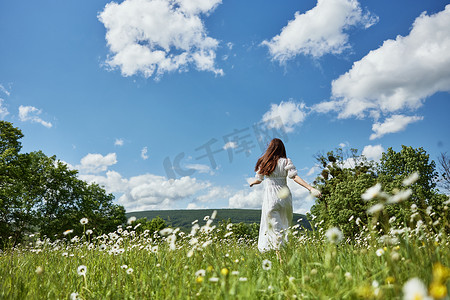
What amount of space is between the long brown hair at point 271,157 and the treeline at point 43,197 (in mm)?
21710

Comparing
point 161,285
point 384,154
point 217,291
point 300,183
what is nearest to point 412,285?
point 217,291

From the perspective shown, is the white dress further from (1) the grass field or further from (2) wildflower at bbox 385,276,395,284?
(2) wildflower at bbox 385,276,395,284

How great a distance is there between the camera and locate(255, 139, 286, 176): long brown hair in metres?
6.85

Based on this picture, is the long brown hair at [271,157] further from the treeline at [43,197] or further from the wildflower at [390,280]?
the treeline at [43,197]

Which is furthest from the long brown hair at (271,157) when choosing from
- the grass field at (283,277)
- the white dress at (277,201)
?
the grass field at (283,277)

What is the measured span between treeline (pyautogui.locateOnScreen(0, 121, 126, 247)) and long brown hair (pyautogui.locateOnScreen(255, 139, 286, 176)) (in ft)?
71.2

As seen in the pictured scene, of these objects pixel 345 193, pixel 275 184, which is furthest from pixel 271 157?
pixel 345 193

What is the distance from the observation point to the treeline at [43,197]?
77.2ft

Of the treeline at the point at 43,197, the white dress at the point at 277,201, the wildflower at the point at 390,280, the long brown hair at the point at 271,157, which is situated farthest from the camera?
the treeline at the point at 43,197

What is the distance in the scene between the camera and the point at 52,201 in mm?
33688

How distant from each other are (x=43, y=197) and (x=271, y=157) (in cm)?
3369

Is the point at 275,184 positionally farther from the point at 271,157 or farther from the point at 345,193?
the point at 345,193

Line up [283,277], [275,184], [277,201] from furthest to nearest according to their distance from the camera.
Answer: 1. [275,184]
2. [277,201]
3. [283,277]

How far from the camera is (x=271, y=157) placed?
272 inches
